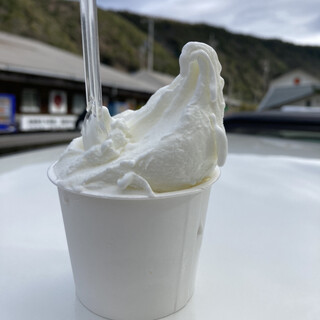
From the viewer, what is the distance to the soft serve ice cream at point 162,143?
21.0 inches

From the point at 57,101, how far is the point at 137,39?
25.3 metres

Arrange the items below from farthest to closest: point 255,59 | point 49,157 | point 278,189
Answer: point 255,59
point 49,157
point 278,189

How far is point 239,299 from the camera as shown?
669 mm

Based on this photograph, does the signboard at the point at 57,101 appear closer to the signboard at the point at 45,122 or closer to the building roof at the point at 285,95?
the signboard at the point at 45,122

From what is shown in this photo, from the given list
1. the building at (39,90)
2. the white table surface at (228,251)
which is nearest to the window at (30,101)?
the building at (39,90)

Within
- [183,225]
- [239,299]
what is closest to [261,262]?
[239,299]

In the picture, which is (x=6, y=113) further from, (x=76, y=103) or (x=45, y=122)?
(x=76, y=103)

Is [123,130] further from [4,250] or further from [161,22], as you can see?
[161,22]

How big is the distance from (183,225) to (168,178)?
97mm

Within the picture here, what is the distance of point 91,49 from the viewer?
60cm

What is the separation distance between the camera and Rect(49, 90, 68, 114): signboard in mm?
6988

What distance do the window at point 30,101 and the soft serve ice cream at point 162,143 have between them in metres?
6.61

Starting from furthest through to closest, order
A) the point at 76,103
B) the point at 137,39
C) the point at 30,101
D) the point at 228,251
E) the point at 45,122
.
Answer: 1. the point at 137,39
2. the point at 76,103
3. the point at 30,101
4. the point at 45,122
5. the point at 228,251

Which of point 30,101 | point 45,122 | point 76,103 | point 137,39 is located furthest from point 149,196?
point 137,39
